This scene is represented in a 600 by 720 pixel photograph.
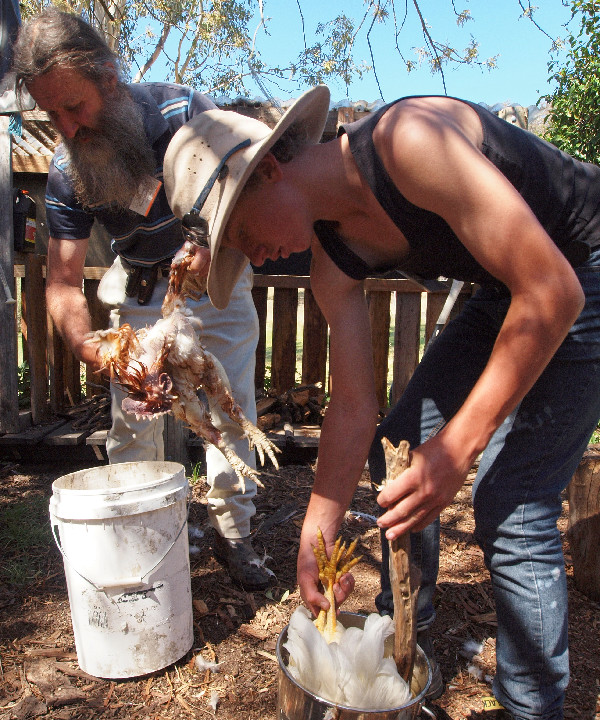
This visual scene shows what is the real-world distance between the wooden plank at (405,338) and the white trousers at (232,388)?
2.29 metres

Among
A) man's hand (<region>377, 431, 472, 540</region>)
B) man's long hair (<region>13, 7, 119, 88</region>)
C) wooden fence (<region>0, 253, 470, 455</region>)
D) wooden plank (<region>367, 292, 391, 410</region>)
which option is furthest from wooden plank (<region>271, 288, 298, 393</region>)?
man's hand (<region>377, 431, 472, 540</region>)

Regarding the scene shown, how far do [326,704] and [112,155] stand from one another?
2.37 metres

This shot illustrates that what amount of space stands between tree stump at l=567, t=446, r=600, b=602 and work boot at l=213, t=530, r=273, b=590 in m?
1.56

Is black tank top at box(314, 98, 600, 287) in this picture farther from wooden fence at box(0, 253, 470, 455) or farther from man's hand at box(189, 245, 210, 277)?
wooden fence at box(0, 253, 470, 455)

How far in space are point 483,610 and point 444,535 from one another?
79cm

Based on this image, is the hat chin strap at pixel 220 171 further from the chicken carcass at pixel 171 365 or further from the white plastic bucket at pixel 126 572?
the white plastic bucket at pixel 126 572

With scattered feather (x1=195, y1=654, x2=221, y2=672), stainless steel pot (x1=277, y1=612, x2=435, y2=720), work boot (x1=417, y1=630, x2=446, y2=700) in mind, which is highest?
stainless steel pot (x1=277, y1=612, x2=435, y2=720)

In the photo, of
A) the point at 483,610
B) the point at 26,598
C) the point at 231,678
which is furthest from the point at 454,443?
the point at 26,598

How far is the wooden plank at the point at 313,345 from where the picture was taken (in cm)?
515

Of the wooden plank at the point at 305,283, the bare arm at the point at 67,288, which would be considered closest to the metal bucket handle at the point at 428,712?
the bare arm at the point at 67,288

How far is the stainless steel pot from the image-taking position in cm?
135

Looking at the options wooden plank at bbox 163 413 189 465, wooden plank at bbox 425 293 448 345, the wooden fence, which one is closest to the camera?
wooden plank at bbox 163 413 189 465

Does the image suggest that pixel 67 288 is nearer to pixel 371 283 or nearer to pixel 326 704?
pixel 326 704

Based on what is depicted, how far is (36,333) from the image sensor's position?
464cm
